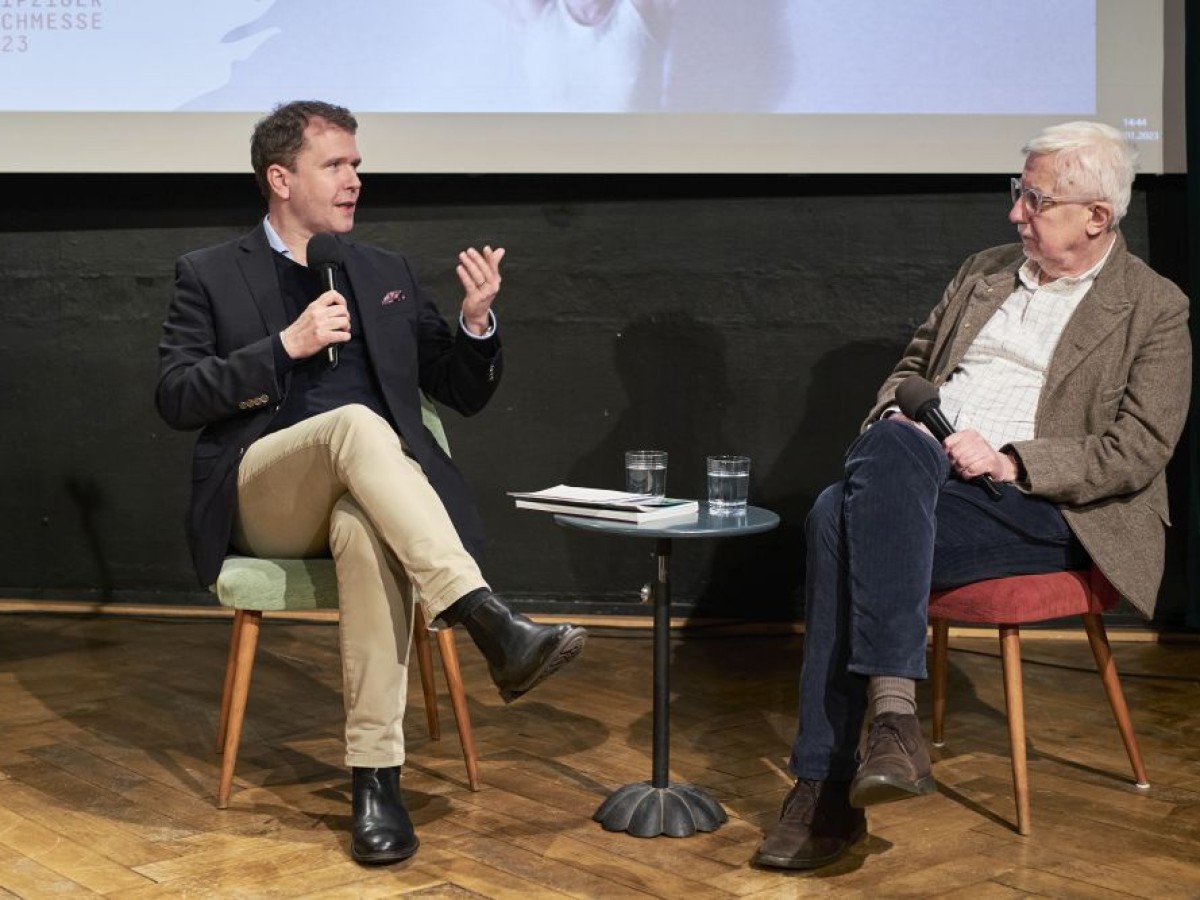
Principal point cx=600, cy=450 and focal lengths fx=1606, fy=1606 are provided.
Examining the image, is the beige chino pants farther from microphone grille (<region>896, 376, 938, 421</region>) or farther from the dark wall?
the dark wall

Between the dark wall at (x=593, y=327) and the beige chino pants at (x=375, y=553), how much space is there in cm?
173

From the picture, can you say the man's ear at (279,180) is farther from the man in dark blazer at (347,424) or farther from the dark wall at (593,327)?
the dark wall at (593,327)

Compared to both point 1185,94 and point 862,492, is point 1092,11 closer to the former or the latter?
point 1185,94

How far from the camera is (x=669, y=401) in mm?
4457

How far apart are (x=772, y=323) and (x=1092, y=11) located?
1.14 m

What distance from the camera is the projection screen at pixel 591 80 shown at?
4.11 m

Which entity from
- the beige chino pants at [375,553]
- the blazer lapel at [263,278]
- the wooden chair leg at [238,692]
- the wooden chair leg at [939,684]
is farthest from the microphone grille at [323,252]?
the wooden chair leg at [939,684]

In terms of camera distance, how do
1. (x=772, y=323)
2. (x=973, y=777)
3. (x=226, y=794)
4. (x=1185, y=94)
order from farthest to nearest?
1. (x=772, y=323)
2. (x=1185, y=94)
3. (x=973, y=777)
4. (x=226, y=794)

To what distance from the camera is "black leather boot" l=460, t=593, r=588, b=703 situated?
→ 2506mm

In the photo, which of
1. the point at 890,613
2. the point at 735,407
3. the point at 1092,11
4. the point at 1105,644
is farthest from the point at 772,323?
the point at 890,613

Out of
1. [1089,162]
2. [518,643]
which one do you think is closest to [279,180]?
[518,643]

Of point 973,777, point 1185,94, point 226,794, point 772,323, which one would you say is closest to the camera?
point 226,794

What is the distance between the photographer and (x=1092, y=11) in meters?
4.10

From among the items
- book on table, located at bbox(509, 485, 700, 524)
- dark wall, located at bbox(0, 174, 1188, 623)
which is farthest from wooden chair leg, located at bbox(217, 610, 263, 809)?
dark wall, located at bbox(0, 174, 1188, 623)
